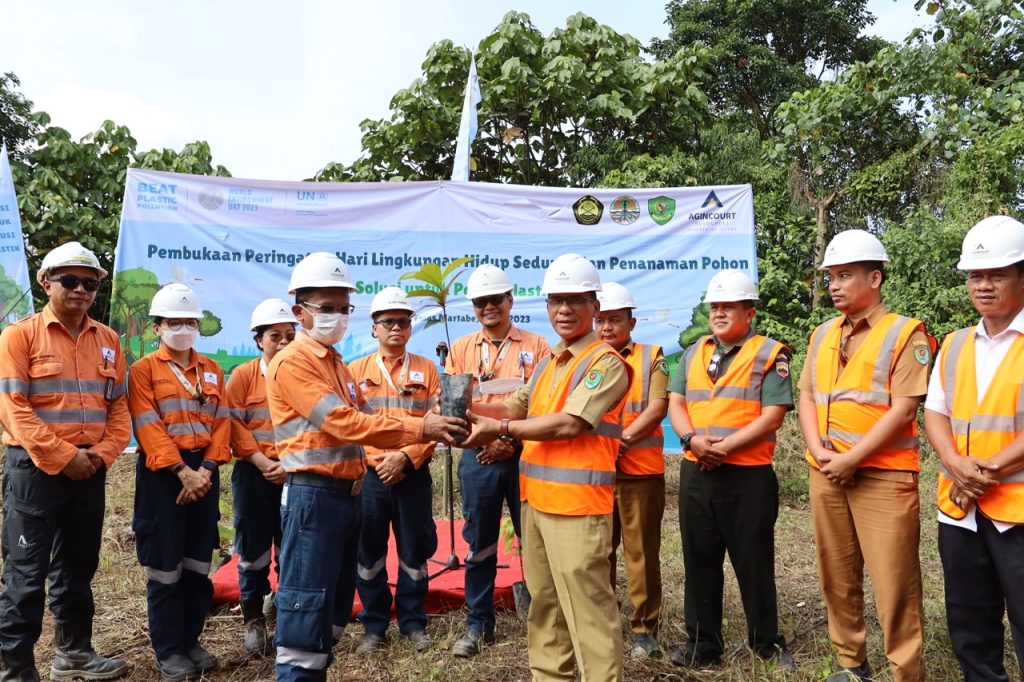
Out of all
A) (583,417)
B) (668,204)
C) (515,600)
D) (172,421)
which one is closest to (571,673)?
(583,417)

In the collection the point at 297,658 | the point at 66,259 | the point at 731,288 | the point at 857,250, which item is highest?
the point at 66,259

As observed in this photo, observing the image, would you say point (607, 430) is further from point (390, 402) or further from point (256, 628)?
point (256, 628)

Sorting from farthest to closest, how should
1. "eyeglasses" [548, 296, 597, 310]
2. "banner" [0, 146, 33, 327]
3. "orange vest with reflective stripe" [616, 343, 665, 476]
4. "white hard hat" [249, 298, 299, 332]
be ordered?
"banner" [0, 146, 33, 327] < "white hard hat" [249, 298, 299, 332] < "orange vest with reflective stripe" [616, 343, 665, 476] < "eyeglasses" [548, 296, 597, 310]

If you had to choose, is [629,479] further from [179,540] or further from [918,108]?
[918,108]

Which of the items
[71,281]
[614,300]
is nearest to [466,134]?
[614,300]

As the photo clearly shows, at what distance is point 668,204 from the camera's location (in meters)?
7.55

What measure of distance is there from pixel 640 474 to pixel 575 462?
1.26 metres

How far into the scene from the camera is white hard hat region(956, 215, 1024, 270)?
121 inches

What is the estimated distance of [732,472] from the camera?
13.4 ft

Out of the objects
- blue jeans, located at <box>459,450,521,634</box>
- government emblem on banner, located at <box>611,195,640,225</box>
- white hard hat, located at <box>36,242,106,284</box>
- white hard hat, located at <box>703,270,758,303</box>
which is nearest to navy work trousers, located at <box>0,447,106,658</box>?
white hard hat, located at <box>36,242,106,284</box>

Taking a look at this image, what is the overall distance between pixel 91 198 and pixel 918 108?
11385 millimetres

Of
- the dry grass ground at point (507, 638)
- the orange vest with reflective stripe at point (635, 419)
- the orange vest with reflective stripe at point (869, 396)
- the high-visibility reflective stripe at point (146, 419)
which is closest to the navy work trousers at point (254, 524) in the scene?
the dry grass ground at point (507, 638)

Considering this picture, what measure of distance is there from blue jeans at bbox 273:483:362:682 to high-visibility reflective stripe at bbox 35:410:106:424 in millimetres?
1451

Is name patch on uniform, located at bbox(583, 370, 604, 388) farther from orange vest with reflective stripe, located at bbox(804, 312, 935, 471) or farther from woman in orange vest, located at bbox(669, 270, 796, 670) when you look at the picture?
orange vest with reflective stripe, located at bbox(804, 312, 935, 471)
